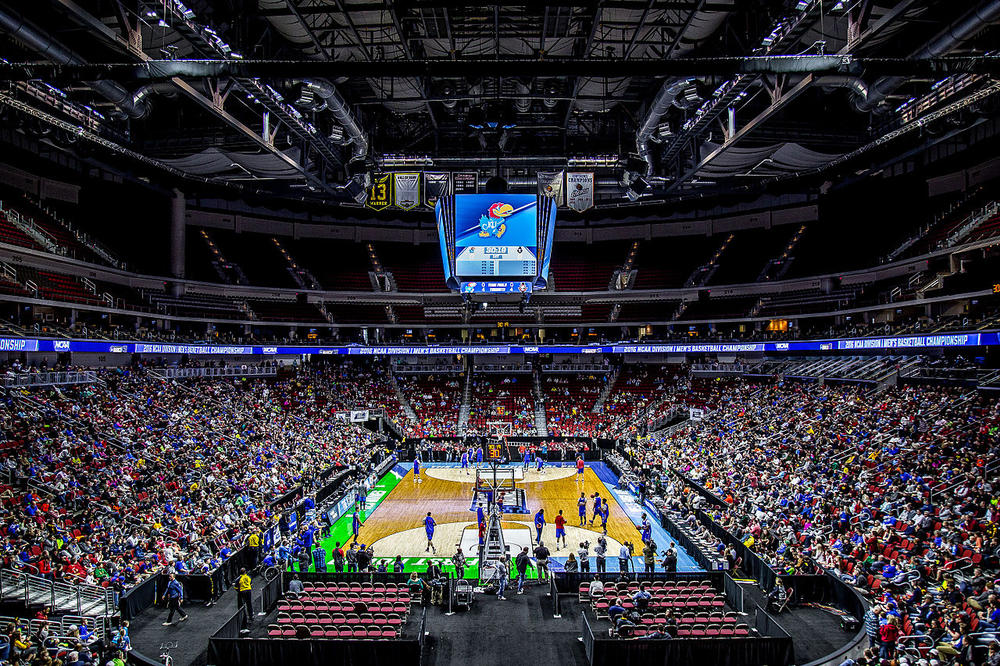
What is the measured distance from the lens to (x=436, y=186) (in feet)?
109

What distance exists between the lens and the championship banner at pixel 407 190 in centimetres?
3206

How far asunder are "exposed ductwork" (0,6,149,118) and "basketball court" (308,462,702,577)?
51.5 feet

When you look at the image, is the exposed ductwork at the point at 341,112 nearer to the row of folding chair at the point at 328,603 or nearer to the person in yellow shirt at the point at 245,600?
the person in yellow shirt at the point at 245,600

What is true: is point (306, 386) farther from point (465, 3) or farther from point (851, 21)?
point (851, 21)

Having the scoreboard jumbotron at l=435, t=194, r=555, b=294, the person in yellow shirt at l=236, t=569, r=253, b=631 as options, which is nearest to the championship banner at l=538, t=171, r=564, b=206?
the scoreboard jumbotron at l=435, t=194, r=555, b=294

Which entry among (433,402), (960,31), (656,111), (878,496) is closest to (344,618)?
(878,496)

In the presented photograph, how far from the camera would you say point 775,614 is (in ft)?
48.2

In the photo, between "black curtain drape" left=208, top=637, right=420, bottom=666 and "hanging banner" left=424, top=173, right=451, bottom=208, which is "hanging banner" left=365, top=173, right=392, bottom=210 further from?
"black curtain drape" left=208, top=637, right=420, bottom=666

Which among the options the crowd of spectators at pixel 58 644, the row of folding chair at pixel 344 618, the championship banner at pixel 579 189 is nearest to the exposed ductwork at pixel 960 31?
the championship banner at pixel 579 189

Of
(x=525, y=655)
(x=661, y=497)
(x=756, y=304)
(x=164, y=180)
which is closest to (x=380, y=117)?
(x=164, y=180)

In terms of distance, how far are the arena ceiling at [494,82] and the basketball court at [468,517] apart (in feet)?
46.1

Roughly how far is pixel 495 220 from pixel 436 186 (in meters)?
4.09

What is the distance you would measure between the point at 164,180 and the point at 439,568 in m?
34.8

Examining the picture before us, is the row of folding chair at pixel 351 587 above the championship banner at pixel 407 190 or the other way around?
the other way around
